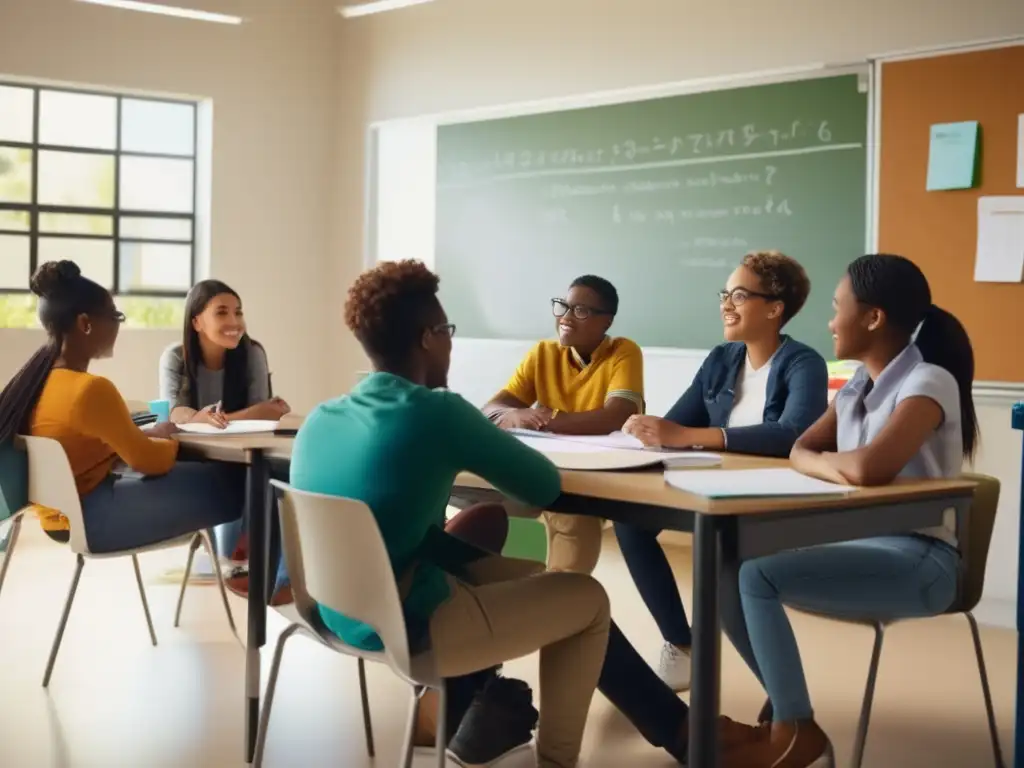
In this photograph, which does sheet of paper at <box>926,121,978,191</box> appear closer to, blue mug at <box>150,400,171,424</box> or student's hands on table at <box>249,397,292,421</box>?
student's hands on table at <box>249,397,292,421</box>

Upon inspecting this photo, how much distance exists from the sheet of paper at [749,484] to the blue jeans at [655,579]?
36.3 inches

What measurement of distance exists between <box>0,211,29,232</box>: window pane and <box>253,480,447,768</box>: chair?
4.45 metres

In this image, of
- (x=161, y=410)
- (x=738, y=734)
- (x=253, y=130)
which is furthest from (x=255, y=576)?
(x=253, y=130)

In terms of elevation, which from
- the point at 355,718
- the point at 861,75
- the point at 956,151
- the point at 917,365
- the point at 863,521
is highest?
the point at 861,75

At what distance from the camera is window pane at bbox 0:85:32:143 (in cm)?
603

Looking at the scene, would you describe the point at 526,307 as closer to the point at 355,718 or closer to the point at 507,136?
the point at 507,136

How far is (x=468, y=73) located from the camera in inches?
236

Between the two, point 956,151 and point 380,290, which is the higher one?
point 956,151

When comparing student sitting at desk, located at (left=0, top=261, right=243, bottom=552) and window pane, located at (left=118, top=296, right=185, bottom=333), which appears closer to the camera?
student sitting at desk, located at (left=0, top=261, right=243, bottom=552)

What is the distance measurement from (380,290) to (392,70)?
442 cm

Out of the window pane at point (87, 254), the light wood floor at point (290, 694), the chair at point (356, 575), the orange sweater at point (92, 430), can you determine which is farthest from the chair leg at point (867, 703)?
the window pane at point (87, 254)

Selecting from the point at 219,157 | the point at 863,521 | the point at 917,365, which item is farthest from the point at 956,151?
the point at 219,157

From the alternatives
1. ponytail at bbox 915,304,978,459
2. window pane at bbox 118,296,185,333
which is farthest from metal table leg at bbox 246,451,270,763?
window pane at bbox 118,296,185,333

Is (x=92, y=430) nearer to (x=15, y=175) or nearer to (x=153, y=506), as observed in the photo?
(x=153, y=506)
